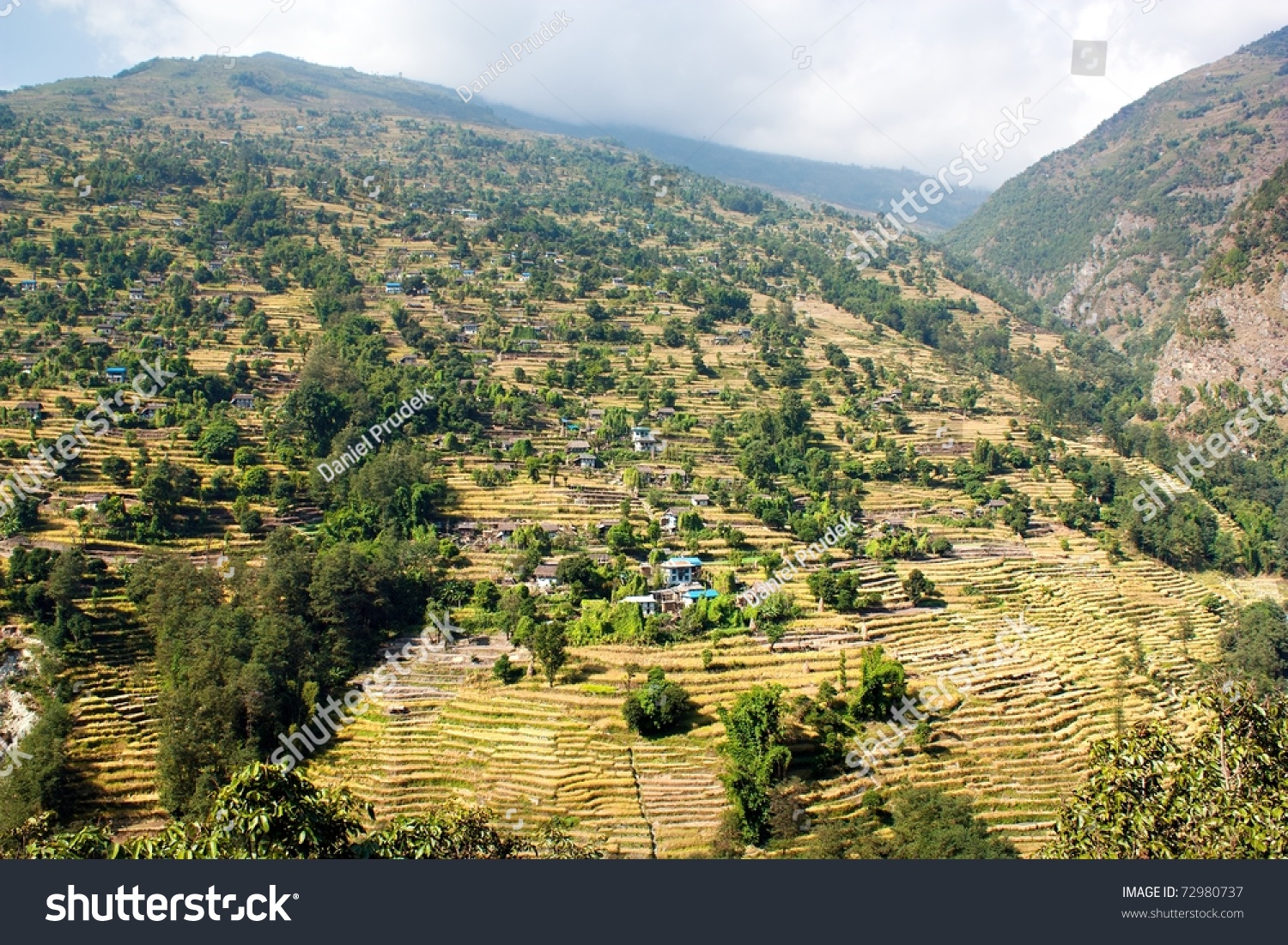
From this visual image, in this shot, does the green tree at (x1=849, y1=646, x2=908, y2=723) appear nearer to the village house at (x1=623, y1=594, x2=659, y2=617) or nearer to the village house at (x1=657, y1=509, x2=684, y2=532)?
the village house at (x1=623, y1=594, x2=659, y2=617)

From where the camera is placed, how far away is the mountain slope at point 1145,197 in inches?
3489

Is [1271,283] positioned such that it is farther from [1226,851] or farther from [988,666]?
[1226,851]

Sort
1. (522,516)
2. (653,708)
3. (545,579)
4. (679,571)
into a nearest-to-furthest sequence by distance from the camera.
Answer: (653,708) < (545,579) < (679,571) < (522,516)

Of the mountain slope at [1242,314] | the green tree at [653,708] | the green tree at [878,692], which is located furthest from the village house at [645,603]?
the mountain slope at [1242,314]

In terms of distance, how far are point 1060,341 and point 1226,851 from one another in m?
73.8

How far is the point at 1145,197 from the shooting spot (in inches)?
3844

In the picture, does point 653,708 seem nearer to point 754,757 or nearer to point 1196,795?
point 754,757

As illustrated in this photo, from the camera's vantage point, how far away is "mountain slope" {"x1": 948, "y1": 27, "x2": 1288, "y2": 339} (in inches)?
3489

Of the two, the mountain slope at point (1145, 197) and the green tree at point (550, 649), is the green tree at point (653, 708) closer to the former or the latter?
the green tree at point (550, 649)

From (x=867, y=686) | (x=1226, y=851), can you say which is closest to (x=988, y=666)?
(x=867, y=686)

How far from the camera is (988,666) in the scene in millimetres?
23078

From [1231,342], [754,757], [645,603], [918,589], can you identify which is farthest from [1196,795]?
[1231,342]

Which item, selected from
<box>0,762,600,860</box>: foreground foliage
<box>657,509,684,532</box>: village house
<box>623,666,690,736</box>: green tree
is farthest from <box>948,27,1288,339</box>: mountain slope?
<box>0,762,600,860</box>: foreground foliage

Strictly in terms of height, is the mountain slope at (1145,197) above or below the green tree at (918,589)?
above
